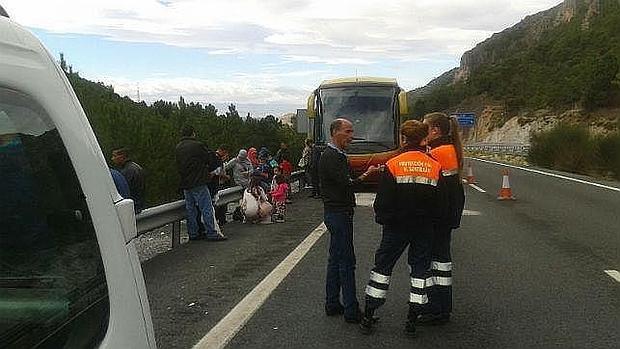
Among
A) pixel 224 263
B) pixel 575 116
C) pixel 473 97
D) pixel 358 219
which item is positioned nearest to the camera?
pixel 224 263

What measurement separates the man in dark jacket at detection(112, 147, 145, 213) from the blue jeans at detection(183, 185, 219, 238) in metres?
1.37

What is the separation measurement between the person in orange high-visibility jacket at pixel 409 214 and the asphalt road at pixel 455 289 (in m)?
0.31

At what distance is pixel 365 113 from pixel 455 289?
53.1 ft

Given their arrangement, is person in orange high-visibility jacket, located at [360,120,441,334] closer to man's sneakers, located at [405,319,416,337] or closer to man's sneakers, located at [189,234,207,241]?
man's sneakers, located at [405,319,416,337]

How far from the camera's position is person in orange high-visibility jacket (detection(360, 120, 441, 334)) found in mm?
5969

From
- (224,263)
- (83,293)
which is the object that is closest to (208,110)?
(224,263)

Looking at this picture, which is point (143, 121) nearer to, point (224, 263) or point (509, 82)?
point (224, 263)

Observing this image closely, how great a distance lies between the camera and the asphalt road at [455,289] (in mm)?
5969

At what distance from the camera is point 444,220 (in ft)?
20.8

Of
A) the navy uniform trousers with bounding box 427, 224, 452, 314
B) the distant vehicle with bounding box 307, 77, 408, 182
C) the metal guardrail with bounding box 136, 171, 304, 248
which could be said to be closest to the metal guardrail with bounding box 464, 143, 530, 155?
the distant vehicle with bounding box 307, 77, 408, 182

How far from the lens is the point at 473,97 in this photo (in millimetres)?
123750

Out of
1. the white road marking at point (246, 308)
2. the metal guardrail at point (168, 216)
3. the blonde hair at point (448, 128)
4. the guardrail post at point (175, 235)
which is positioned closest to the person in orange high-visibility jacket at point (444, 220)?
the blonde hair at point (448, 128)

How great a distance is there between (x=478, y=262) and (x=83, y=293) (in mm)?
8201

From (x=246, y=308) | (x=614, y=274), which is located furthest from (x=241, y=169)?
(x=246, y=308)
